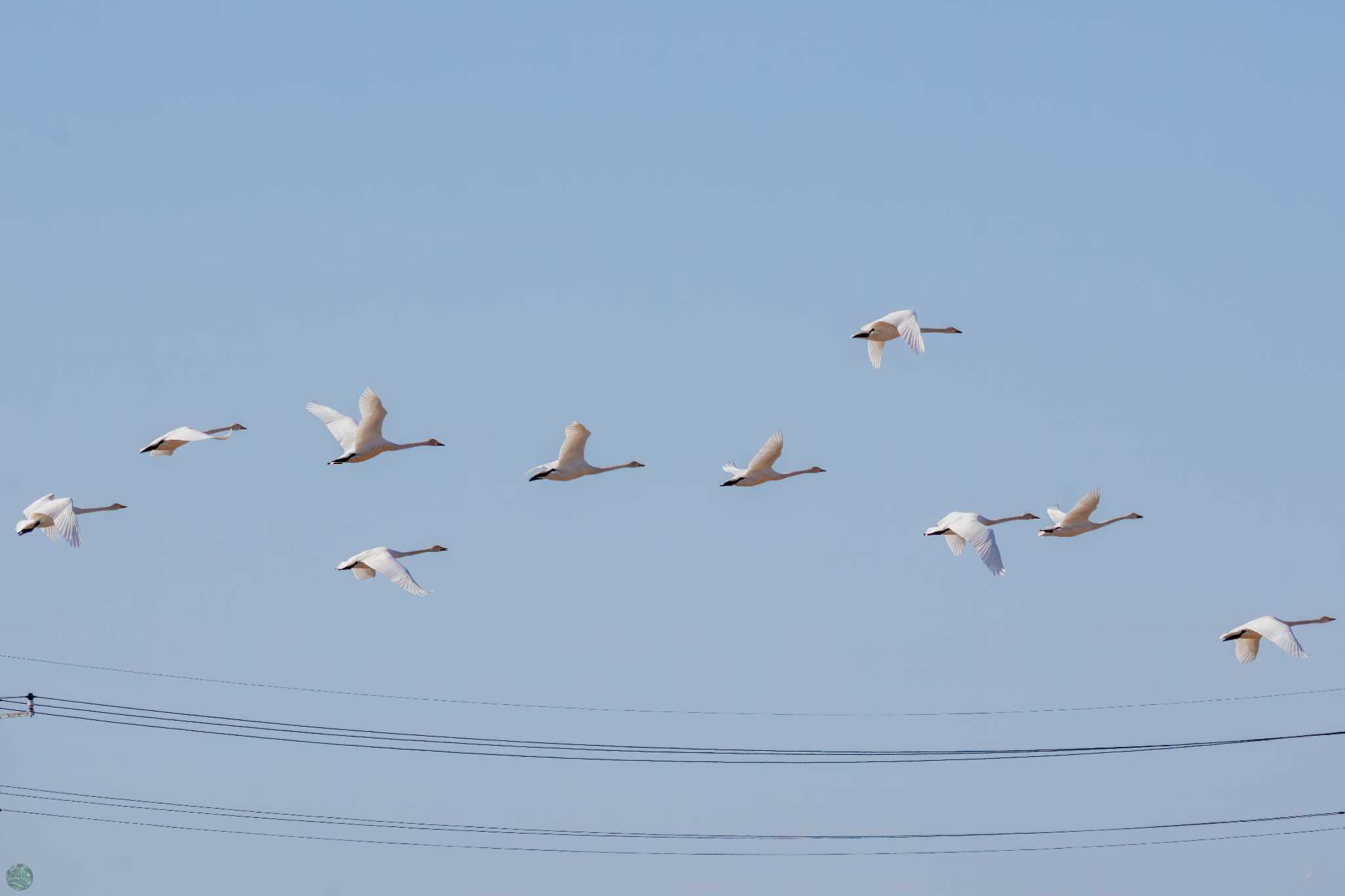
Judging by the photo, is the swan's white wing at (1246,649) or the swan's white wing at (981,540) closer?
the swan's white wing at (981,540)

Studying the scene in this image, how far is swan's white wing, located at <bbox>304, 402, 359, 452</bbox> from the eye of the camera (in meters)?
59.0

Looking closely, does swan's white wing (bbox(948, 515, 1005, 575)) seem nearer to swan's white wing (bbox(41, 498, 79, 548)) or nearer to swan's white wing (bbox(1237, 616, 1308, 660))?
swan's white wing (bbox(1237, 616, 1308, 660))

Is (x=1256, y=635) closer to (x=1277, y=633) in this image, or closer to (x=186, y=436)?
(x=1277, y=633)

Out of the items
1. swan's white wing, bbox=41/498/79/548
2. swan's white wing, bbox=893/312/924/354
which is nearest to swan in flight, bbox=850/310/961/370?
swan's white wing, bbox=893/312/924/354

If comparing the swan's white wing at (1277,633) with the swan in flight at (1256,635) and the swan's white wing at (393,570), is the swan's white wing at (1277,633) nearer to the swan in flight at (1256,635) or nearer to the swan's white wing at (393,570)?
the swan in flight at (1256,635)

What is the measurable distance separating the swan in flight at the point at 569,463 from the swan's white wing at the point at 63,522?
10.1 metres

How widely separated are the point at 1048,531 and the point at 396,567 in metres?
16.2

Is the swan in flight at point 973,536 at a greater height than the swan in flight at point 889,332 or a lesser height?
lesser

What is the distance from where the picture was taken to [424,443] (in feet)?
208

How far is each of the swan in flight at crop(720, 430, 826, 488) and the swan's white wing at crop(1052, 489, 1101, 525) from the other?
6714 mm

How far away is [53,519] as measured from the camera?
5756 centimetres

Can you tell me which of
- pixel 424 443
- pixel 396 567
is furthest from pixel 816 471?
pixel 396 567

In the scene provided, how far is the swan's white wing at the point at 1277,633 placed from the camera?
180 feet

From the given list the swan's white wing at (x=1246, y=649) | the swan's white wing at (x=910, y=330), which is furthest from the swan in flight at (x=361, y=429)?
the swan's white wing at (x=1246, y=649)
